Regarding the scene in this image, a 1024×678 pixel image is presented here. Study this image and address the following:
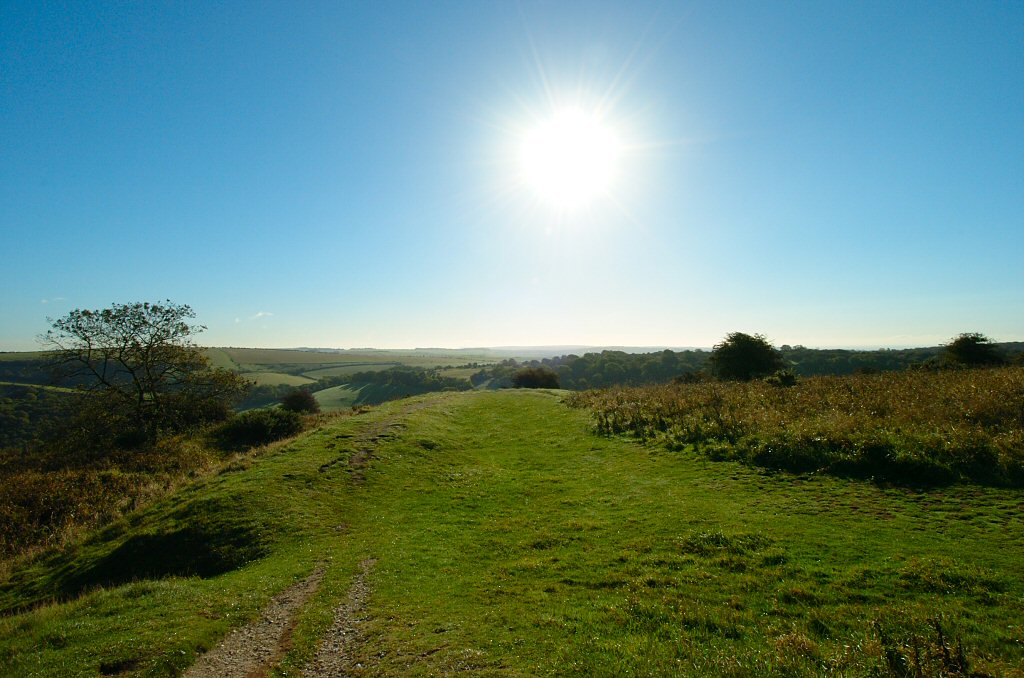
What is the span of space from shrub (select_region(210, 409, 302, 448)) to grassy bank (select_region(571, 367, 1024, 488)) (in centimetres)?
2913

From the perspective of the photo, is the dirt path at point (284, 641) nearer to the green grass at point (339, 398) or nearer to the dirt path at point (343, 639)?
the dirt path at point (343, 639)

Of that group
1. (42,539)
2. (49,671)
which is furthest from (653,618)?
(42,539)

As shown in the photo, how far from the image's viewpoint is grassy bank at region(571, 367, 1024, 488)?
12.9m

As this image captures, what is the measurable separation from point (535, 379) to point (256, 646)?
6965cm

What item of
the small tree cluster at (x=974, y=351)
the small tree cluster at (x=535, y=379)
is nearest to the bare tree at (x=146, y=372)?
the small tree cluster at (x=535, y=379)

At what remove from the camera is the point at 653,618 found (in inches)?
313

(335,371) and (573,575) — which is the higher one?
(573,575)

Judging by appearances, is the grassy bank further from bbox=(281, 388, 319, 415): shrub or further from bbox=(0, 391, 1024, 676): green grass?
bbox=(281, 388, 319, 415): shrub

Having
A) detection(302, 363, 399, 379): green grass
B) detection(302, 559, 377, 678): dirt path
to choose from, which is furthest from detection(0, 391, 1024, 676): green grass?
detection(302, 363, 399, 379): green grass

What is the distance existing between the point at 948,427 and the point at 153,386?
190 feet

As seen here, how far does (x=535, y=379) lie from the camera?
256 feet

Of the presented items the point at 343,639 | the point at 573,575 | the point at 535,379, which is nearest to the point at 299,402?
the point at 535,379

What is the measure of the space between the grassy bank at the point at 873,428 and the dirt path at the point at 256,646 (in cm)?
1659

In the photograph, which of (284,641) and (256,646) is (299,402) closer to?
(256,646)
